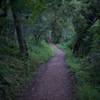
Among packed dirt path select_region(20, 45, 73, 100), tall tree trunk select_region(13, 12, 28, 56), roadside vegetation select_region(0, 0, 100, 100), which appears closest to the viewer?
roadside vegetation select_region(0, 0, 100, 100)

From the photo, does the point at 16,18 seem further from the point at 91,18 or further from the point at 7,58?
the point at 91,18

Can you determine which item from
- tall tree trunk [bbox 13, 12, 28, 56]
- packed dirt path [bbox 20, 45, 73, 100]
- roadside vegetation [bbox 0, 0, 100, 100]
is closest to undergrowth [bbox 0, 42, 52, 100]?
roadside vegetation [bbox 0, 0, 100, 100]

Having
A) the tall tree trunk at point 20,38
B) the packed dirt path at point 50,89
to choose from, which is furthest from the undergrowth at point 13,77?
the tall tree trunk at point 20,38

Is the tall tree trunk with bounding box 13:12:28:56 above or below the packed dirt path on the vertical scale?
above

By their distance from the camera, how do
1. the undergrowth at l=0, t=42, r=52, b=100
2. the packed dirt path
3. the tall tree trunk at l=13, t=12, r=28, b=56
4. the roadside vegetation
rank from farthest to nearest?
the tall tree trunk at l=13, t=12, r=28, b=56 → the packed dirt path → the undergrowth at l=0, t=42, r=52, b=100 → the roadside vegetation

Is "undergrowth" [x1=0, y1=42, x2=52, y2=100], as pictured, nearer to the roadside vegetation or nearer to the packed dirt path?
the roadside vegetation

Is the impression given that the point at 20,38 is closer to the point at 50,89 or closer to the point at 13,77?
the point at 13,77

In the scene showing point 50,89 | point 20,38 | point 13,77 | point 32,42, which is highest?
point 20,38

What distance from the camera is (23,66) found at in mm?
13000

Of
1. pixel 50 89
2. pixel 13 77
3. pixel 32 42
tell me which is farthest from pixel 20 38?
pixel 32 42

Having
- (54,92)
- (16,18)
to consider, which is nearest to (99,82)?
(54,92)

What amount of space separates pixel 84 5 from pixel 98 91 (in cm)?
1077

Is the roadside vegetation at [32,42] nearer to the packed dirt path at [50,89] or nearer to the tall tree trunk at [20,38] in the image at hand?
the tall tree trunk at [20,38]

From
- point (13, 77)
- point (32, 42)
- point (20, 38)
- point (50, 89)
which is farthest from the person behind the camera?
point (32, 42)
